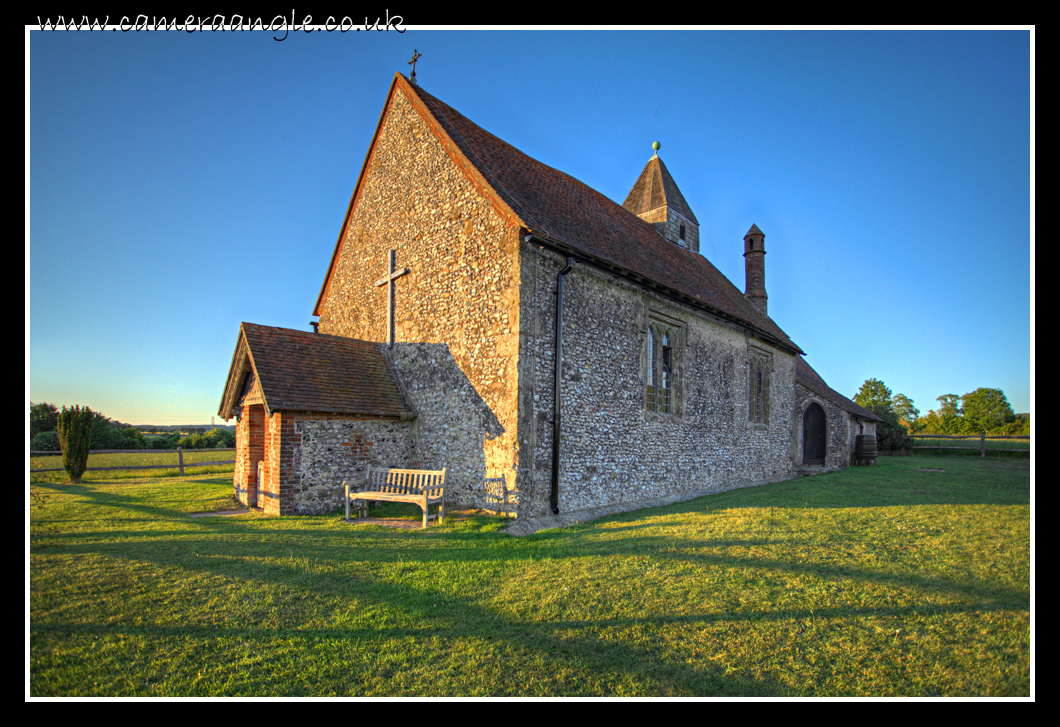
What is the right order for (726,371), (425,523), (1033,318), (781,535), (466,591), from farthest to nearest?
(726,371)
(425,523)
(781,535)
(466,591)
(1033,318)

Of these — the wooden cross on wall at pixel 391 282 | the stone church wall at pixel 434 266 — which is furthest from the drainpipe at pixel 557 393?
the wooden cross on wall at pixel 391 282

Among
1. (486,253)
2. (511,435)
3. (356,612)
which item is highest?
(486,253)

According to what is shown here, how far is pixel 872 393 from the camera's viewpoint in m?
52.3

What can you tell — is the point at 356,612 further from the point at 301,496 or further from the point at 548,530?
the point at 301,496

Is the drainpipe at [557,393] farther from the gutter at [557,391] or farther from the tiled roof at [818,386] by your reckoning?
the tiled roof at [818,386]

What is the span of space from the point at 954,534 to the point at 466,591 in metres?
7.02

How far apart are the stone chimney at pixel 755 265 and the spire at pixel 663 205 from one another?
11.1 ft

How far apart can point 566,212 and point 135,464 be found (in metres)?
17.9

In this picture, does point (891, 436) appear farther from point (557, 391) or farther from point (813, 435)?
point (557, 391)

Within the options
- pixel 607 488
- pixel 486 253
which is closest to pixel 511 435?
pixel 607 488

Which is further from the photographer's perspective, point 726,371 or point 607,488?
point 726,371

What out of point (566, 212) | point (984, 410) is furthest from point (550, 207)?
point (984, 410)
